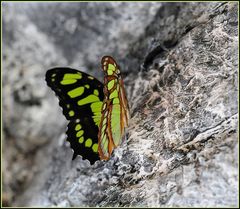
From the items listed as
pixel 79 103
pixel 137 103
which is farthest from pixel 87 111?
pixel 137 103

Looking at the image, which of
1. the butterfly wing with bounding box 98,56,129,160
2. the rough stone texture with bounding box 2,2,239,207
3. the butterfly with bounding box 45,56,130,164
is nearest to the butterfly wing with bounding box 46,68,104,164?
the butterfly with bounding box 45,56,130,164

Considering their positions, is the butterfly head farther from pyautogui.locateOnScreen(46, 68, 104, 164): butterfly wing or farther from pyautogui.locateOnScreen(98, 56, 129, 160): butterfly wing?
pyautogui.locateOnScreen(46, 68, 104, 164): butterfly wing

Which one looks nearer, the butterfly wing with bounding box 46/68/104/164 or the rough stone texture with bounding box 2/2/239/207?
the rough stone texture with bounding box 2/2/239/207

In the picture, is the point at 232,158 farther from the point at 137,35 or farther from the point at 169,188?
the point at 137,35

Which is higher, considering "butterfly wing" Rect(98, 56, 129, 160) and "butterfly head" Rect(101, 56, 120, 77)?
"butterfly head" Rect(101, 56, 120, 77)

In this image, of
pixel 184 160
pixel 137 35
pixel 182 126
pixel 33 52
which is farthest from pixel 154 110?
pixel 33 52

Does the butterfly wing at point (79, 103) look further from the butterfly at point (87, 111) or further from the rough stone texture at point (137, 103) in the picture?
the rough stone texture at point (137, 103)

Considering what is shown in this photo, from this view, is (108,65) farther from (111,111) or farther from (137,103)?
(137,103)
